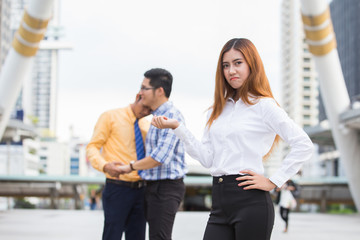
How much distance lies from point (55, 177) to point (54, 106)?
172 metres

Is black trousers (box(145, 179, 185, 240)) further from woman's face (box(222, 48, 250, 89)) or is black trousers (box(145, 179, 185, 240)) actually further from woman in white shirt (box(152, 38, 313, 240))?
woman's face (box(222, 48, 250, 89))

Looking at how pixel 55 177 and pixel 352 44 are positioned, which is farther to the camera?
pixel 352 44

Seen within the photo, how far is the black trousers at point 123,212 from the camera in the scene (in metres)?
4.67

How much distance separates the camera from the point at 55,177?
29.0 metres

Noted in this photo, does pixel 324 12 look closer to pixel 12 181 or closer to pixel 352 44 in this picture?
pixel 12 181

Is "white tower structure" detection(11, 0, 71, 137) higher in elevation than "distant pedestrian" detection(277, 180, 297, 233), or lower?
higher

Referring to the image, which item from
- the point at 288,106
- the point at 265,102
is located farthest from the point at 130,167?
the point at 288,106

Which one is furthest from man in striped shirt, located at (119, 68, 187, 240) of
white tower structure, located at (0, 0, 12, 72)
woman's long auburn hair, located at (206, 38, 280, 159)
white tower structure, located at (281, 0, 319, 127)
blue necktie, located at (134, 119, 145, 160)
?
white tower structure, located at (281, 0, 319, 127)

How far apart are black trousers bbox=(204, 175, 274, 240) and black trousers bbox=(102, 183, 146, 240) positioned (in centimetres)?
175

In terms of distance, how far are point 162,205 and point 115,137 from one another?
0.87 m

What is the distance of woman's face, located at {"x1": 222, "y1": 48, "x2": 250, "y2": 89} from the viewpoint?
3.16 metres

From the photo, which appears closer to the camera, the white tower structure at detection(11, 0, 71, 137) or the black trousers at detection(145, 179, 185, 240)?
the black trousers at detection(145, 179, 185, 240)

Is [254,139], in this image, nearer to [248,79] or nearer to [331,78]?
[248,79]

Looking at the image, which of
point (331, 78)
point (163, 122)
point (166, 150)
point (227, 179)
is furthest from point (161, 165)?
point (331, 78)
